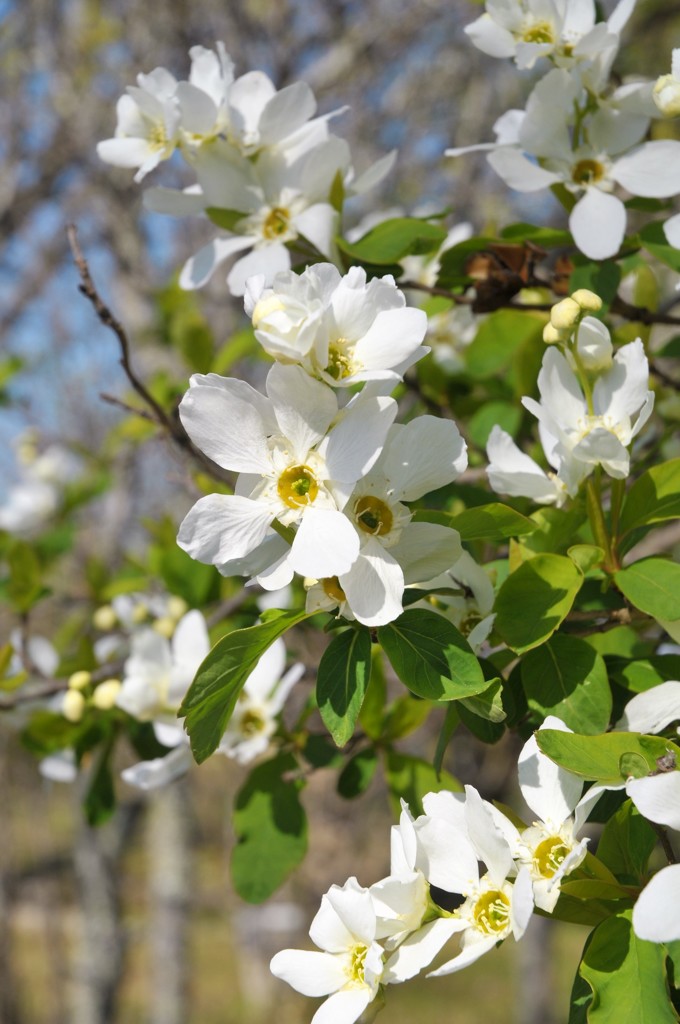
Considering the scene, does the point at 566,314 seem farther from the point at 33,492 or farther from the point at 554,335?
the point at 33,492

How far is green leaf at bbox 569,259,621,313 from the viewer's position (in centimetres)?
104

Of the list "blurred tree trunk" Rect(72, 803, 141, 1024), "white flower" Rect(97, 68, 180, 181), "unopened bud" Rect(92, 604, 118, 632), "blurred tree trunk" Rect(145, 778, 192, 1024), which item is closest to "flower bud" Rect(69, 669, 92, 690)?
"unopened bud" Rect(92, 604, 118, 632)

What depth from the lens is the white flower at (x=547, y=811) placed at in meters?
0.68

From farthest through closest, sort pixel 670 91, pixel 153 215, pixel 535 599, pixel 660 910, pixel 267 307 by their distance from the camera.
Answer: pixel 153 215
pixel 670 91
pixel 535 599
pixel 267 307
pixel 660 910

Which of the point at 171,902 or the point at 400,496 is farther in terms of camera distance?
the point at 171,902

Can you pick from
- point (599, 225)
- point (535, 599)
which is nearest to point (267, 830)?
point (535, 599)

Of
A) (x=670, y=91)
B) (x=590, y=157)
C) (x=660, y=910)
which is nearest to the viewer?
(x=660, y=910)

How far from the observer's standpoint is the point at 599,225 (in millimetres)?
977

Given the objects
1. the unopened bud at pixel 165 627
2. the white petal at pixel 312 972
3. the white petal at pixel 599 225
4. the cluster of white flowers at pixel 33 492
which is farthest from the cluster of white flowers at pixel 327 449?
the cluster of white flowers at pixel 33 492

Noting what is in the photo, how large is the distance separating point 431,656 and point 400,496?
0.12m

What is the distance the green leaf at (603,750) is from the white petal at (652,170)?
0.60 meters

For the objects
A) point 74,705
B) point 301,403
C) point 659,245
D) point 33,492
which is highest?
point 301,403

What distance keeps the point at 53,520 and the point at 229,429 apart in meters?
1.96

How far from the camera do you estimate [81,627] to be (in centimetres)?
202
